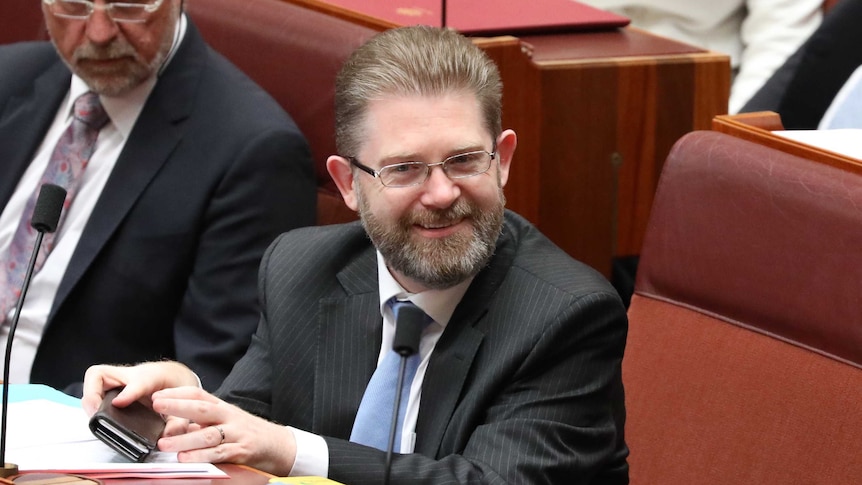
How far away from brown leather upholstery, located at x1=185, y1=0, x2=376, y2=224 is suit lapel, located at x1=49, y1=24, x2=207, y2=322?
13 centimetres

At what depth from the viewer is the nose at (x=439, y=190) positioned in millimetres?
1294

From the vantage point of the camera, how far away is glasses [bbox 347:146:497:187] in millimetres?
1312

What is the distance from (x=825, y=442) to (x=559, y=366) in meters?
0.30

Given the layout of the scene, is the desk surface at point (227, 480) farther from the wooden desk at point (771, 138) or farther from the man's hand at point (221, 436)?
the wooden desk at point (771, 138)

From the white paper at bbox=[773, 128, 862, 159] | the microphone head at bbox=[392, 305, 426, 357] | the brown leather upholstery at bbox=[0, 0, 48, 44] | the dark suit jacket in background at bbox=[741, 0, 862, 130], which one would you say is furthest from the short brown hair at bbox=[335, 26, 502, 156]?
the brown leather upholstery at bbox=[0, 0, 48, 44]

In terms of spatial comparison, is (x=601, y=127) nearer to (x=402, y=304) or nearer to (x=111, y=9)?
(x=111, y=9)

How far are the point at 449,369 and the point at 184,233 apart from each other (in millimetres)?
725

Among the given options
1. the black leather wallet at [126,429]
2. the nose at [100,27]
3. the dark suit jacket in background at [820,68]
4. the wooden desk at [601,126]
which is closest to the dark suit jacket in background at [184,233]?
the nose at [100,27]

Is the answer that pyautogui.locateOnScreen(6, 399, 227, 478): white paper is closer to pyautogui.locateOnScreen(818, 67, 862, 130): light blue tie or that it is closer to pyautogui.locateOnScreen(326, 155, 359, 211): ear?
pyautogui.locateOnScreen(326, 155, 359, 211): ear

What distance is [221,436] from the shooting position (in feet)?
3.76

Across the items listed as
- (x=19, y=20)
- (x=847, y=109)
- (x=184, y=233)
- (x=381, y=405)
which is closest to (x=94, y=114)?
(x=184, y=233)

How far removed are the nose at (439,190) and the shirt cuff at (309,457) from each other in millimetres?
260

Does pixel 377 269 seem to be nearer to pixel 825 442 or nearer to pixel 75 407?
pixel 75 407

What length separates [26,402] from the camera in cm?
135
